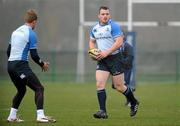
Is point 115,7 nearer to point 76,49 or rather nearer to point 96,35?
point 76,49

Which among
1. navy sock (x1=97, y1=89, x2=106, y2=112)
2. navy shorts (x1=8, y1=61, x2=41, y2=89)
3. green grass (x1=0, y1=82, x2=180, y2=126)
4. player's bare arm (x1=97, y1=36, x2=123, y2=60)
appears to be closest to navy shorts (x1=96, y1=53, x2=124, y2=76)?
player's bare arm (x1=97, y1=36, x2=123, y2=60)

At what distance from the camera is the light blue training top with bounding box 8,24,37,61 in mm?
13211

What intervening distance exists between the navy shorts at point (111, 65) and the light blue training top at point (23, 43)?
1550mm

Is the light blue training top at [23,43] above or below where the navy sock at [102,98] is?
above

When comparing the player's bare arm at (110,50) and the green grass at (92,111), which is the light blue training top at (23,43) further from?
the player's bare arm at (110,50)

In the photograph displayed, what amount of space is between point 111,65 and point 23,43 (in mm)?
1891

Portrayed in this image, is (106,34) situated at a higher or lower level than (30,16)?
lower

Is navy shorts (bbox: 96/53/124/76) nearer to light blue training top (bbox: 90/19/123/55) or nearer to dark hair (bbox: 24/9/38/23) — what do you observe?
light blue training top (bbox: 90/19/123/55)

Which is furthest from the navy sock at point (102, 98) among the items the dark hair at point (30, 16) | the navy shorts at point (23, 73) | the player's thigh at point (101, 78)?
the dark hair at point (30, 16)

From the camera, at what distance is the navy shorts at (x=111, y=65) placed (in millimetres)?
14117

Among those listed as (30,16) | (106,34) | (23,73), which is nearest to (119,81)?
(106,34)

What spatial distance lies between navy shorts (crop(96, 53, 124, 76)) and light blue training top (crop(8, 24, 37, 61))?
1550 mm

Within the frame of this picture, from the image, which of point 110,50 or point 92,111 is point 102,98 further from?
point 92,111

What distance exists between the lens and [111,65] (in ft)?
46.3
